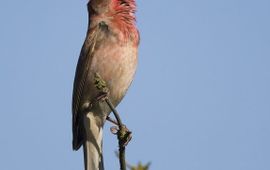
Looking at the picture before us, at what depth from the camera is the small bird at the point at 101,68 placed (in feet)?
21.7

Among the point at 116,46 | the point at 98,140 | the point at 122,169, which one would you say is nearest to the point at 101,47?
the point at 116,46

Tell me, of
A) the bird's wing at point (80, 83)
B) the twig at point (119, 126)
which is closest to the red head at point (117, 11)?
the bird's wing at point (80, 83)

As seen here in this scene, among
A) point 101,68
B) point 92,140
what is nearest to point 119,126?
point 101,68

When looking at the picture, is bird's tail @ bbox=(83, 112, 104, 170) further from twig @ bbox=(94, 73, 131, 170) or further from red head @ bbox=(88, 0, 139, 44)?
twig @ bbox=(94, 73, 131, 170)

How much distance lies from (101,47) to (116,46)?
0.28m

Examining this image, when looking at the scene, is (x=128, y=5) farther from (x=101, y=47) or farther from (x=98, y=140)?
(x=98, y=140)

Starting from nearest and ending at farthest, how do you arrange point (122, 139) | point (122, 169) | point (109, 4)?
point (122, 169) < point (122, 139) < point (109, 4)

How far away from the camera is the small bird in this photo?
21.7ft

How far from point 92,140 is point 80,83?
2.66 feet

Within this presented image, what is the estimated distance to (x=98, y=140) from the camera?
686 cm

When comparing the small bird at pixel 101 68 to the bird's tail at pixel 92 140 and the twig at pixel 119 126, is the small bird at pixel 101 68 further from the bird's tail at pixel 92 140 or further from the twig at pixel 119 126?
the twig at pixel 119 126

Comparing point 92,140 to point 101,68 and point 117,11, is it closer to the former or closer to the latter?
point 101,68

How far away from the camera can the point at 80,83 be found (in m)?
6.98

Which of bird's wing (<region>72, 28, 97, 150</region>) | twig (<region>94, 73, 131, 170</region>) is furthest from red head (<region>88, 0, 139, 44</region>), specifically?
twig (<region>94, 73, 131, 170</region>)
